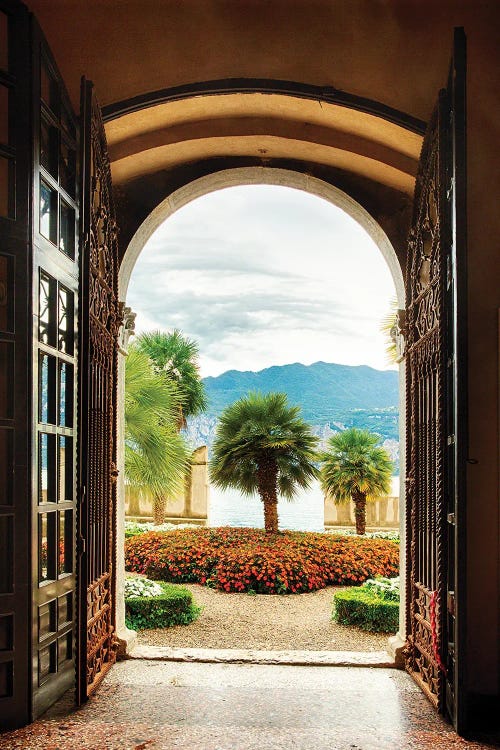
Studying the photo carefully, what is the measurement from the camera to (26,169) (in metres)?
3.54

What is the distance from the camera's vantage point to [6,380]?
3607 millimetres

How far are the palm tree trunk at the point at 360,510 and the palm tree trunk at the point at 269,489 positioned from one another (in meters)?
2.22

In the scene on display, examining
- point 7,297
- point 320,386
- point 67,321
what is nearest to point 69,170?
point 67,321

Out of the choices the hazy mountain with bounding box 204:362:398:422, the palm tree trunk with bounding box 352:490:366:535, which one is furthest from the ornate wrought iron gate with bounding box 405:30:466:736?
the hazy mountain with bounding box 204:362:398:422

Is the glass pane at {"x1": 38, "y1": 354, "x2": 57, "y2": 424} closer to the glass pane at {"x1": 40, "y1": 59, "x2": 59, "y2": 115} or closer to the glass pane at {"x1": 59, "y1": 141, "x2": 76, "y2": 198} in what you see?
the glass pane at {"x1": 59, "y1": 141, "x2": 76, "y2": 198}

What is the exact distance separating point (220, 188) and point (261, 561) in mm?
5763

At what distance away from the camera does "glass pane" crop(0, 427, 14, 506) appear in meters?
3.48

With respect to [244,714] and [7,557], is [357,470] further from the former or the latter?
[7,557]

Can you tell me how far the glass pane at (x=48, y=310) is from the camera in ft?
12.8

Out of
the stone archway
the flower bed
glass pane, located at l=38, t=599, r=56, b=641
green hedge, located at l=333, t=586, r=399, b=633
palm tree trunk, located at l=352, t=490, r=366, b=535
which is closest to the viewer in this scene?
glass pane, located at l=38, t=599, r=56, b=641

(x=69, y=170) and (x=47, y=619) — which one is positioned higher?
(x=69, y=170)

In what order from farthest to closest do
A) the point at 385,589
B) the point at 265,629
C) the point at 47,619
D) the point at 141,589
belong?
1. the point at 385,589
2. the point at 141,589
3. the point at 265,629
4. the point at 47,619

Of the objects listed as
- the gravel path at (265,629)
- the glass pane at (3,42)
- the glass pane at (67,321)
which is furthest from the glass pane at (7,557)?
the gravel path at (265,629)

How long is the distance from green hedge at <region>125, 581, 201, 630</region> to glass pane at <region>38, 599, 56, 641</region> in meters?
3.99
